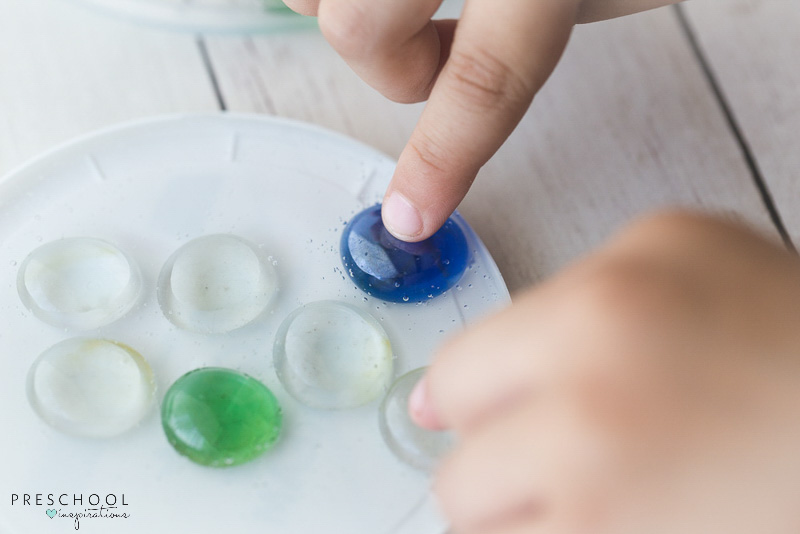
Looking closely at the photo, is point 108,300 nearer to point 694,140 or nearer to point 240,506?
point 240,506

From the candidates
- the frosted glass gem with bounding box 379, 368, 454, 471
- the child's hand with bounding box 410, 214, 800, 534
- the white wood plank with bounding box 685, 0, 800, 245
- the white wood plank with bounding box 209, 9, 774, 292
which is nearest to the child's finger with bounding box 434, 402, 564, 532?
the child's hand with bounding box 410, 214, 800, 534

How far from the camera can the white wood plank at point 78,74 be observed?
0.48 meters

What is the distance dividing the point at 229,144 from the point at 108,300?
0.12 metres

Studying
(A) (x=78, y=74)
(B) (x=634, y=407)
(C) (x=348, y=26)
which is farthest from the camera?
(A) (x=78, y=74)

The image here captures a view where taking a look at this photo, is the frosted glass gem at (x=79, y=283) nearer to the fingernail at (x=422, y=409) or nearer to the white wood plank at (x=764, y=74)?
the fingernail at (x=422, y=409)

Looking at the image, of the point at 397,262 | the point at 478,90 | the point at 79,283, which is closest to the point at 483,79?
the point at 478,90

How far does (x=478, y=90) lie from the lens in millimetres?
343

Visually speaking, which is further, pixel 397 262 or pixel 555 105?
pixel 555 105

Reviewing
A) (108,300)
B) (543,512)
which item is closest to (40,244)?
(108,300)

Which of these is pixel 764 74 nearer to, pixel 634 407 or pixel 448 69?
pixel 448 69

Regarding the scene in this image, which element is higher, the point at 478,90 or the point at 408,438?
the point at 478,90

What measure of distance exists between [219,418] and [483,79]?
208mm

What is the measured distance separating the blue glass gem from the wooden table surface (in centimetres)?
6

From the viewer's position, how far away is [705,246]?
8.9 inches
